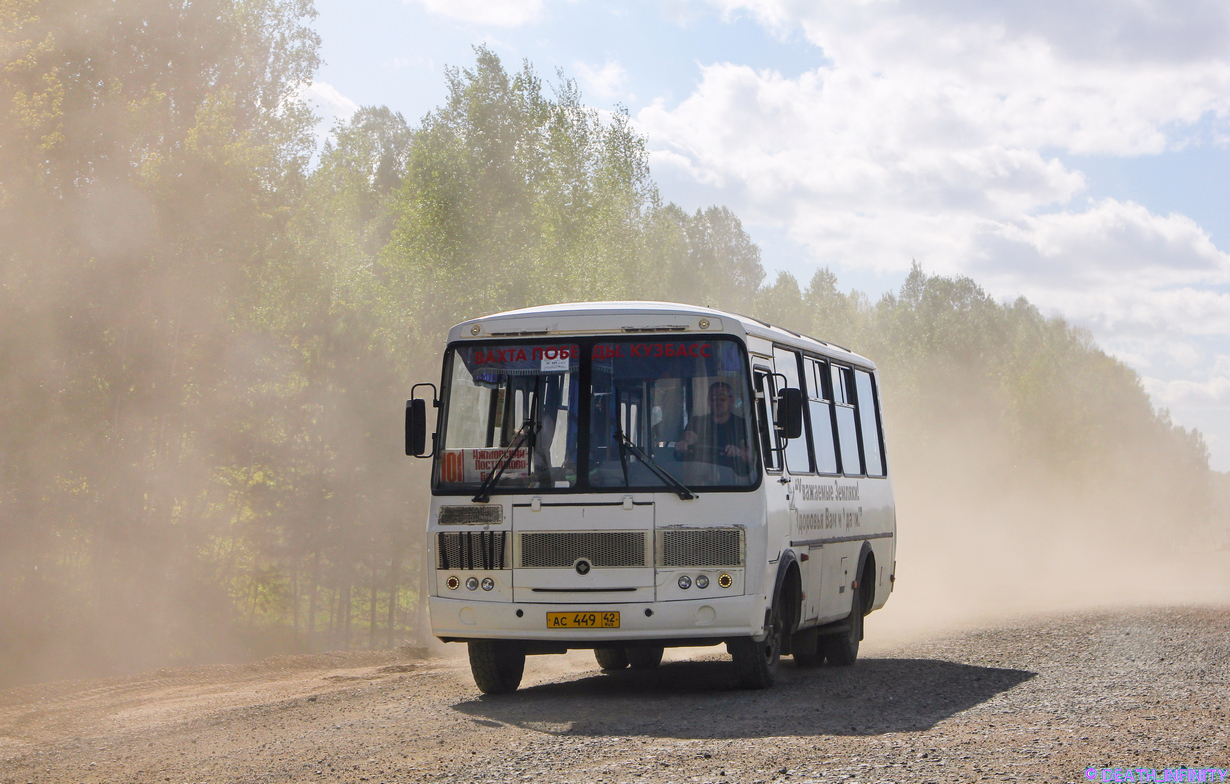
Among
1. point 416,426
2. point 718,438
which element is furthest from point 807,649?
point 416,426

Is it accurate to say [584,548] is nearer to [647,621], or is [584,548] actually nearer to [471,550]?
[647,621]

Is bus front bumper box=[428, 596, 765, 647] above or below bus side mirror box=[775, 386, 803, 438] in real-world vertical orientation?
below

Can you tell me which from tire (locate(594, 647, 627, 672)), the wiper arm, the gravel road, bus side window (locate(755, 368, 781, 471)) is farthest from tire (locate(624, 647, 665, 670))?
the wiper arm

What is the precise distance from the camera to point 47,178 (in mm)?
25859

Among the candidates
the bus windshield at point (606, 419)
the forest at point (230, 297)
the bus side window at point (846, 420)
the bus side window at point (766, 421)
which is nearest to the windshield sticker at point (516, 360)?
the bus windshield at point (606, 419)

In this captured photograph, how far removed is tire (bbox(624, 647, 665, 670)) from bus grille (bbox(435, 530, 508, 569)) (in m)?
3.67

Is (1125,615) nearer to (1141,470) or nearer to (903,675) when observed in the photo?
(903,675)

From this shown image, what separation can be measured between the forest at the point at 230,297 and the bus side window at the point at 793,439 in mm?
17476

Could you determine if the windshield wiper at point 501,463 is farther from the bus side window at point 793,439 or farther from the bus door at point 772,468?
the bus side window at point 793,439

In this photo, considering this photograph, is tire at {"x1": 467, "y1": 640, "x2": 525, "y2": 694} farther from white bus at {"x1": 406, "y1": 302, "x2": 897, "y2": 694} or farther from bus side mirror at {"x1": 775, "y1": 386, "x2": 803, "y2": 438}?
bus side mirror at {"x1": 775, "y1": 386, "x2": 803, "y2": 438}

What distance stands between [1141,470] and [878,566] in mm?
84091

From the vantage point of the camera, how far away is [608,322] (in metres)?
10.7

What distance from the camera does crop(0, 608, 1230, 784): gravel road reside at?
7316 millimetres

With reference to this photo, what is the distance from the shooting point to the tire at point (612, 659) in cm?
1372
